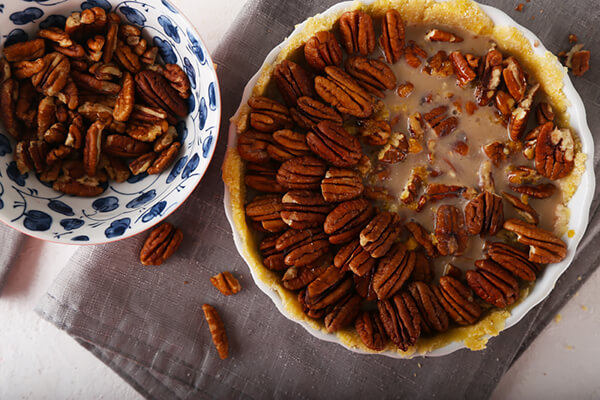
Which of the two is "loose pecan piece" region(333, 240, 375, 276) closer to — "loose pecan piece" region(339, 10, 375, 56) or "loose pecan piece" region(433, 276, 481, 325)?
"loose pecan piece" region(433, 276, 481, 325)

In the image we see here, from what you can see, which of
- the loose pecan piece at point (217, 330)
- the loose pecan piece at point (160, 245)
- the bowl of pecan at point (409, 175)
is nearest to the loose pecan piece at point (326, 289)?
the bowl of pecan at point (409, 175)

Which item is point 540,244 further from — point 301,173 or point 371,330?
point 301,173

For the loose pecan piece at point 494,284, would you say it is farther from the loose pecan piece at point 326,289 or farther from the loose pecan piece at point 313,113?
the loose pecan piece at point 313,113

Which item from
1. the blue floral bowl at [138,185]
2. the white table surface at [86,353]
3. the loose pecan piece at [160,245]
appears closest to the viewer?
the blue floral bowl at [138,185]

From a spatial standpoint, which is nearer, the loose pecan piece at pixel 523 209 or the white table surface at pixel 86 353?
the loose pecan piece at pixel 523 209

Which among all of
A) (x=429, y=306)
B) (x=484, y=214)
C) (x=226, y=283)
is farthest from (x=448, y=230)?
(x=226, y=283)

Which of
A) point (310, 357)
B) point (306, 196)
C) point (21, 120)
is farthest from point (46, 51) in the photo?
point (310, 357)

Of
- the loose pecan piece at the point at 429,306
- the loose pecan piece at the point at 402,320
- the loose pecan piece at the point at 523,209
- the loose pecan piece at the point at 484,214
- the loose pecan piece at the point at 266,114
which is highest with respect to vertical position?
the loose pecan piece at the point at 523,209

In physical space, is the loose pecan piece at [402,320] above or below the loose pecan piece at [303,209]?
below
